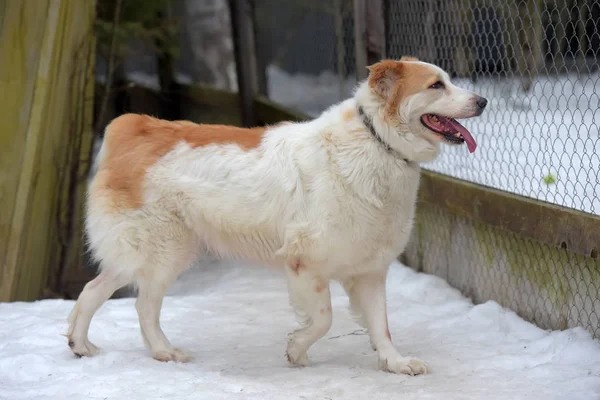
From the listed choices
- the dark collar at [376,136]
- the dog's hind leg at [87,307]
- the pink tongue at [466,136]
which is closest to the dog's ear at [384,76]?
the dark collar at [376,136]

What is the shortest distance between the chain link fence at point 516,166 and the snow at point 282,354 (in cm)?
16

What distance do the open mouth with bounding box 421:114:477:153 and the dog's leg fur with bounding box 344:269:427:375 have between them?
2.53ft

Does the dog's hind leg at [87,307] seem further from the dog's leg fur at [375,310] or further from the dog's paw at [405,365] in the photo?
the dog's paw at [405,365]

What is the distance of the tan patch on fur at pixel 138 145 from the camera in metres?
4.43

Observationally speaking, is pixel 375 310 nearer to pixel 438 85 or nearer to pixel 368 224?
pixel 368 224

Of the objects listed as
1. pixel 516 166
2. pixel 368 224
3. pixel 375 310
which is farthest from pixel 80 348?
pixel 516 166

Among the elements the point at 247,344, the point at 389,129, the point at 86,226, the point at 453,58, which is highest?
the point at 453,58

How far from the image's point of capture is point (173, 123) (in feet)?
15.3

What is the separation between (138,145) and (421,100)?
5.07 feet

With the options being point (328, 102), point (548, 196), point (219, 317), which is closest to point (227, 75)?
point (328, 102)

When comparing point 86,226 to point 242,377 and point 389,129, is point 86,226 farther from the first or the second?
point 389,129

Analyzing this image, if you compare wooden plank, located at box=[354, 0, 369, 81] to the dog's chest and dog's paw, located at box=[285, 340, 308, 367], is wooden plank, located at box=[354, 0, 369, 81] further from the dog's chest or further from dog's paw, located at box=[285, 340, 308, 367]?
dog's paw, located at box=[285, 340, 308, 367]

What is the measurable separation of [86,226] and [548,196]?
2.57 metres

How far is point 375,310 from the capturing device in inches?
170
